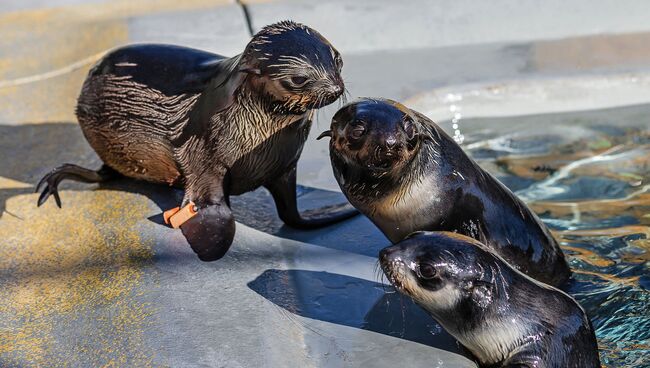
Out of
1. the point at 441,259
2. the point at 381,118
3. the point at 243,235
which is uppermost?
the point at 381,118

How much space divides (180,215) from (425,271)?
1221 mm

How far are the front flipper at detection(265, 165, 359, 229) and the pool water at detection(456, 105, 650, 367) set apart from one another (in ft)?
3.47

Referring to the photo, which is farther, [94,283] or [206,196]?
[206,196]

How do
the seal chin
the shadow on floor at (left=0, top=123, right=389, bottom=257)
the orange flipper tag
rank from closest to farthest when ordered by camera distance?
the seal chin → the orange flipper tag → the shadow on floor at (left=0, top=123, right=389, bottom=257)

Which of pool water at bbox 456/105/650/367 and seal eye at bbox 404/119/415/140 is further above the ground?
seal eye at bbox 404/119/415/140

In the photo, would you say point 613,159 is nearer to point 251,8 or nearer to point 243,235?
point 243,235

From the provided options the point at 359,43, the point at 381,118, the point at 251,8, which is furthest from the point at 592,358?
the point at 251,8

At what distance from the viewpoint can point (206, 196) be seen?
408 centimetres

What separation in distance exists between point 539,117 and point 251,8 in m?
2.19

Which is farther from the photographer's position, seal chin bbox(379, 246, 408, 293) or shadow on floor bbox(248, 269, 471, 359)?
shadow on floor bbox(248, 269, 471, 359)

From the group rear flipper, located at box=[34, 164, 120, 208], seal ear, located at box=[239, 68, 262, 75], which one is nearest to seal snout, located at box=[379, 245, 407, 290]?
seal ear, located at box=[239, 68, 262, 75]

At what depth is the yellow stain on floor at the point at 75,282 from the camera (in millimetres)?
3225

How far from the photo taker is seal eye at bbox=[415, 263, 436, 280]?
10.8 ft

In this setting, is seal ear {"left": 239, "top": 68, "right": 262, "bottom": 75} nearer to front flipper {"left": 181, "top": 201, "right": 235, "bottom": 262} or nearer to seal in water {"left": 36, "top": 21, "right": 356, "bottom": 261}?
seal in water {"left": 36, "top": 21, "right": 356, "bottom": 261}
